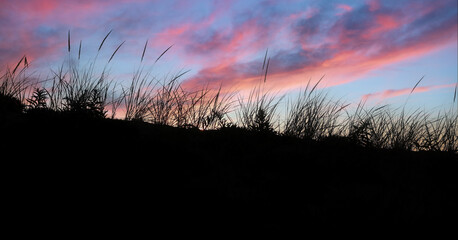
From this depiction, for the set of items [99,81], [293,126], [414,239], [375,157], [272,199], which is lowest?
[414,239]

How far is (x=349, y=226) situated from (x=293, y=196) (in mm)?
453

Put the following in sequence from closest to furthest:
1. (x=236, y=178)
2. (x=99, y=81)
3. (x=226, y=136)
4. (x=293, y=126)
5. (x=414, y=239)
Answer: (x=414, y=239)
(x=236, y=178)
(x=226, y=136)
(x=99, y=81)
(x=293, y=126)

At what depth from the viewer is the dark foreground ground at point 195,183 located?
176cm

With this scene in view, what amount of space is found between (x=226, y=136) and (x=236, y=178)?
1.00 m

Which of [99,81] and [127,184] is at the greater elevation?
[99,81]

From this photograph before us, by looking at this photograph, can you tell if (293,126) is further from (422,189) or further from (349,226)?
(349,226)

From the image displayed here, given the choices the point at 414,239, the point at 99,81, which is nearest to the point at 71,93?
the point at 99,81

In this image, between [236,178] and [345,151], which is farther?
[345,151]

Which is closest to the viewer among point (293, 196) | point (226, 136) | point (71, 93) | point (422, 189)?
point (293, 196)

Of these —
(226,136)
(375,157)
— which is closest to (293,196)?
(226,136)

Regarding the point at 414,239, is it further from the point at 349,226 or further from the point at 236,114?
the point at 236,114

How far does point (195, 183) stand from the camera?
219 cm

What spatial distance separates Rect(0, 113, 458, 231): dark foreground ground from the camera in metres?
1.76

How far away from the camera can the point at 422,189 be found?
2.62m
